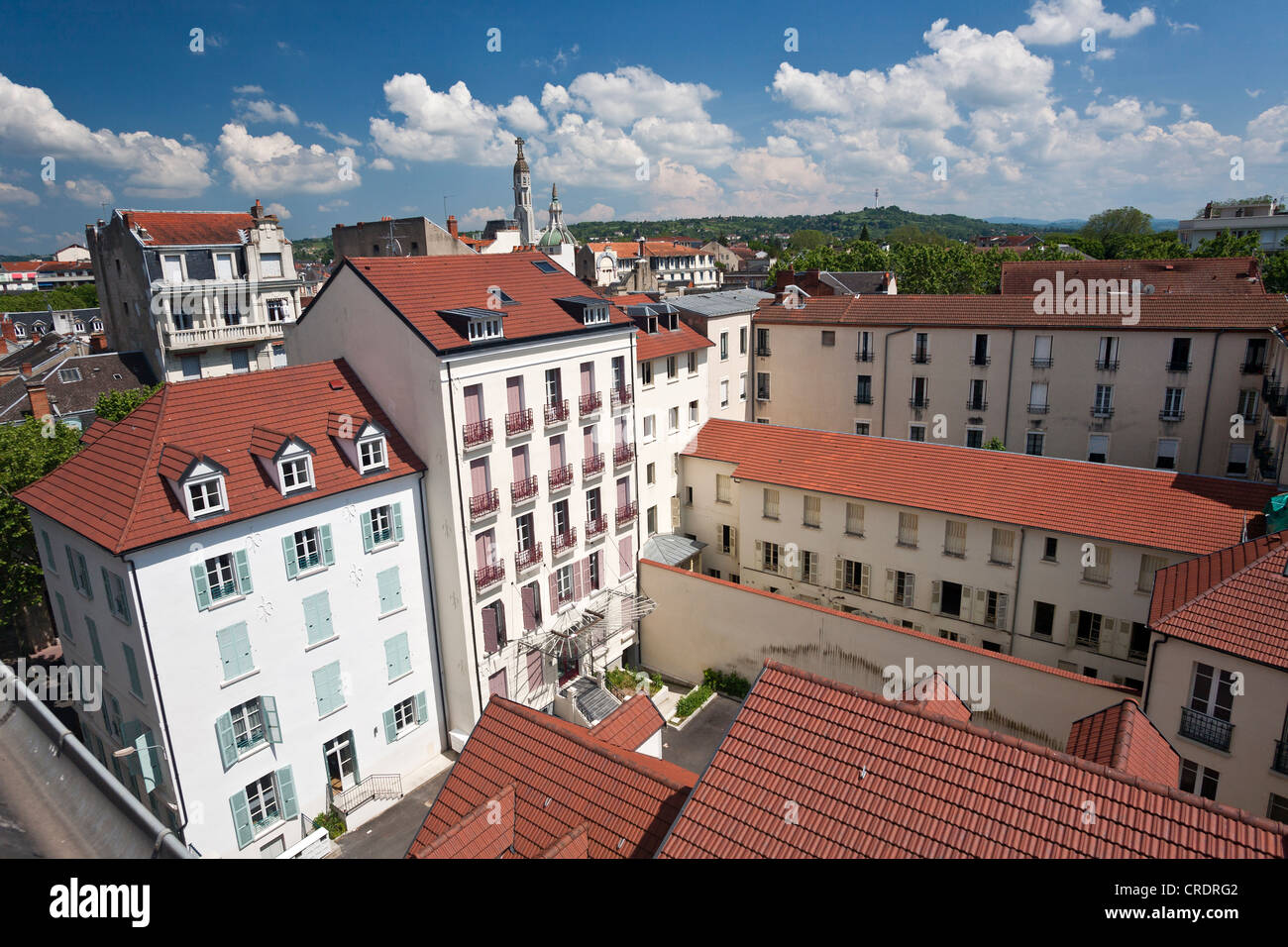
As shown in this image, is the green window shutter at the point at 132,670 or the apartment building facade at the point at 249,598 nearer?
the apartment building facade at the point at 249,598

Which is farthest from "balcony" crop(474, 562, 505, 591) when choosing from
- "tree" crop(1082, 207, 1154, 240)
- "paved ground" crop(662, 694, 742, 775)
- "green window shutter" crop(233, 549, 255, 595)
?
"tree" crop(1082, 207, 1154, 240)

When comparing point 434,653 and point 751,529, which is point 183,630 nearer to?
point 434,653

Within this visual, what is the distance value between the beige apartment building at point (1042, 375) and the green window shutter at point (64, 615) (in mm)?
41560

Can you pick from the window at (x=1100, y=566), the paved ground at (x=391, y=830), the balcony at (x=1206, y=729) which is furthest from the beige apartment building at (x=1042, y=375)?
the paved ground at (x=391, y=830)

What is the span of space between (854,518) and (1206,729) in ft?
55.8

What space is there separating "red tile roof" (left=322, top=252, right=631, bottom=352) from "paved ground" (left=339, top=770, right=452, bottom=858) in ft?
56.8

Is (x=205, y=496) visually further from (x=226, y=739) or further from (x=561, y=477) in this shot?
(x=561, y=477)

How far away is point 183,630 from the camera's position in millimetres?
22297

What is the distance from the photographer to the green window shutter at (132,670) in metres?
22.7

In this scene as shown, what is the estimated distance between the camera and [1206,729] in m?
20.0

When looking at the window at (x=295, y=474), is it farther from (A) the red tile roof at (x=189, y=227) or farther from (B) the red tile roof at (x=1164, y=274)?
(B) the red tile roof at (x=1164, y=274)

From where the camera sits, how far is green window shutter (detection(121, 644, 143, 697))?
74.5 feet

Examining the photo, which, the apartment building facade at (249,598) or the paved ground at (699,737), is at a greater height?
the apartment building facade at (249,598)

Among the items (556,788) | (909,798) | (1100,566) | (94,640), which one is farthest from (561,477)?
(909,798)
